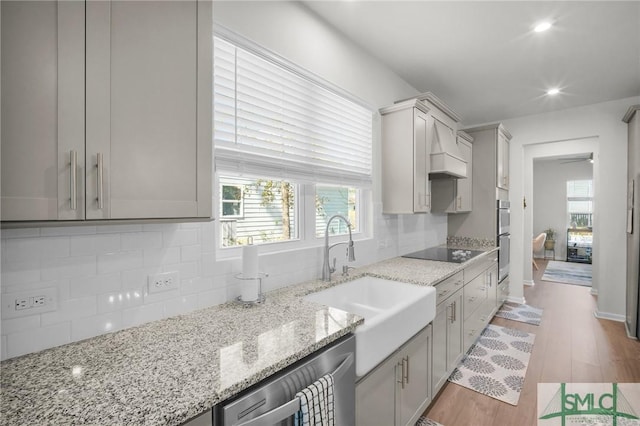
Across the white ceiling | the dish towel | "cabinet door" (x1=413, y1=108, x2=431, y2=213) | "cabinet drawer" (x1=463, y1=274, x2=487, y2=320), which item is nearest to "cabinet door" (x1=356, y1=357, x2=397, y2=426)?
the dish towel

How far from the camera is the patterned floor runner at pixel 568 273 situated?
5751 millimetres

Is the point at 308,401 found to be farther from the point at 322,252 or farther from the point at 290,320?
the point at 322,252

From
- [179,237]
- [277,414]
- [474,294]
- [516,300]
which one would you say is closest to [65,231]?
[179,237]

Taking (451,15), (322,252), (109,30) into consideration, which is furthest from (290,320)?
(451,15)

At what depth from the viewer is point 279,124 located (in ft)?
6.43

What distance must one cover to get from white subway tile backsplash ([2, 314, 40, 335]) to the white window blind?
0.97 metres

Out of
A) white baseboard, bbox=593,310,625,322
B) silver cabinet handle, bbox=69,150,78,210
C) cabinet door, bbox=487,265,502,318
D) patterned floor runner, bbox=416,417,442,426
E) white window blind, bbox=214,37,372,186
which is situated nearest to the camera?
silver cabinet handle, bbox=69,150,78,210

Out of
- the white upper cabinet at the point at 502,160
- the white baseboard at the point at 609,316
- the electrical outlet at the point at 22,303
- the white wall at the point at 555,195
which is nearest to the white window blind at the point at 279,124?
the electrical outlet at the point at 22,303

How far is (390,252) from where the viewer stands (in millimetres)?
2996

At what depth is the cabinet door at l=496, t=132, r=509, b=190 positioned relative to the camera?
4074 mm

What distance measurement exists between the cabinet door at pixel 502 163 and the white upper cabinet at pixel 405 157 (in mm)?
1770

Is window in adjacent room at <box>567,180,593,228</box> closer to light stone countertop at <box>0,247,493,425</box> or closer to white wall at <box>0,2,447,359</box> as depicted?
white wall at <box>0,2,447,359</box>

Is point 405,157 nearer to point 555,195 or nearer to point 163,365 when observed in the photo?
point 163,365

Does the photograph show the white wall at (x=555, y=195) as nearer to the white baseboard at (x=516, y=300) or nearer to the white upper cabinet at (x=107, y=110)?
the white baseboard at (x=516, y=300)
